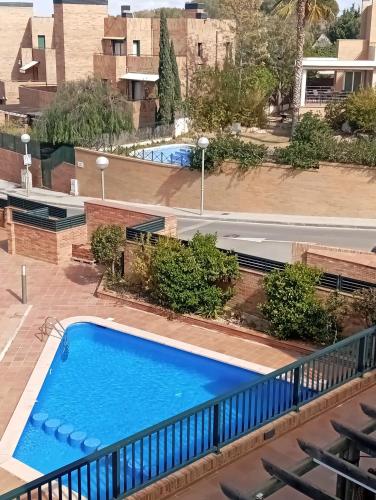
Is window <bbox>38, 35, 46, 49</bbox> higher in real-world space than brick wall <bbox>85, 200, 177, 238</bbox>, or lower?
higher

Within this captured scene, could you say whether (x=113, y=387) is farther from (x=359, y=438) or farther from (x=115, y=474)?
(x=359, y=438)

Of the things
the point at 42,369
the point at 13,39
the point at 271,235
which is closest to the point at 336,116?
the point at 271,235

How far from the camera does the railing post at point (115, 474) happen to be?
7531 millimetres

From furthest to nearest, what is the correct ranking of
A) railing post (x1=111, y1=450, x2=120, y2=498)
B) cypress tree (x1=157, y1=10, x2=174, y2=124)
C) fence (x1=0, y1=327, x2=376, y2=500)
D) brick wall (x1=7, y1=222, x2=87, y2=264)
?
cypress tree (x1=157, y1=10, x2=174, y2=124)
brick wall (x1=7, y1=222, x2=87, y2=264)
fence (x1=0, y1=327, x2=376, y2=500)
railing post (x1=111, y1=450, x2=120, y2=498)

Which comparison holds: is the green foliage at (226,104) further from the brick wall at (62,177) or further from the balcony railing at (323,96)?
the brick wall at (62,177)

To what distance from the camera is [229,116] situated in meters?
38.8

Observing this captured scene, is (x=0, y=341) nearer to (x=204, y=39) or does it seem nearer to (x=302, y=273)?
(x=302, y=273)

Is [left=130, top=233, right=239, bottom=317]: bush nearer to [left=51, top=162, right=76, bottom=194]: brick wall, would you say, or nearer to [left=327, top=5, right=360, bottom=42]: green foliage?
[left=51, top=162, right=76, bottom=194]: brick wall

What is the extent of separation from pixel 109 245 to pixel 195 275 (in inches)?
155

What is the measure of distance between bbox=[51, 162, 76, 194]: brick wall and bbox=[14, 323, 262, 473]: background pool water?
17620 mm

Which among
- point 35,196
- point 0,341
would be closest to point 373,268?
point 0,341

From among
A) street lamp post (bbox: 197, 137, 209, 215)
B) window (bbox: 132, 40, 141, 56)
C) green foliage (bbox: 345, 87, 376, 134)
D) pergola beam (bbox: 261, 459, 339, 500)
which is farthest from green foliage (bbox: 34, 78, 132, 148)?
pergola beam (bbox: 261, 459, 339, 500)

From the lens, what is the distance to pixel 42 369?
1451cm

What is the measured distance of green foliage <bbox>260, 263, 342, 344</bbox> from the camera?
1542 centimetres
